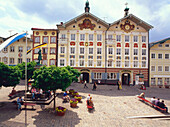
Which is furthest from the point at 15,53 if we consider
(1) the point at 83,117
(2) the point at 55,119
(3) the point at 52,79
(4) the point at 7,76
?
(1) the point at 83,117

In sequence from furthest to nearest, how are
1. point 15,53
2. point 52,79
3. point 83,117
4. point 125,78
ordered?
1. point 125,78
2. point 15,53
3. point 83,117
4. point 52,79

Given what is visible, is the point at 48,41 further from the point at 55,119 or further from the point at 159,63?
the point at 159,63

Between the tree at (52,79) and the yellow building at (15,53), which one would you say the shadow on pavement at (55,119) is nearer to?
the tree at (52,79)

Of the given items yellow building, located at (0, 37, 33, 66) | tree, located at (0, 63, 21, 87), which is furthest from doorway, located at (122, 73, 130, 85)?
yellow building, located at (0, 37, 33, 66)

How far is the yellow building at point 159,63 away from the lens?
105 ft

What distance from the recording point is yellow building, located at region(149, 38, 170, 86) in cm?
3191

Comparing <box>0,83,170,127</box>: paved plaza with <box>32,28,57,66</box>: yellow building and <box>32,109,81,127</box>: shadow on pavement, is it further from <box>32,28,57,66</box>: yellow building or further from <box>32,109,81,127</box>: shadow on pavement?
<box>32,28,57,66</box>: yellow building

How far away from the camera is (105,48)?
31922 mm

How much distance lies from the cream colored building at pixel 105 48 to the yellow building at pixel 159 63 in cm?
176

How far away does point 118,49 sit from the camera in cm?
3225

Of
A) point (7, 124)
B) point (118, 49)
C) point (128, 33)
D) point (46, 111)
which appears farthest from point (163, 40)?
point (7, 124)

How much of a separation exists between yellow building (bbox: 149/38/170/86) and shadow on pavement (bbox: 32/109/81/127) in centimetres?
2770

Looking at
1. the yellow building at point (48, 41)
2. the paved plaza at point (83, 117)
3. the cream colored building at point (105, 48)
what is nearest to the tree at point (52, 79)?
the paved plaza at point (83, 117)

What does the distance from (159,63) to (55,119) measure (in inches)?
1237
